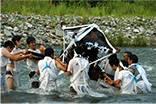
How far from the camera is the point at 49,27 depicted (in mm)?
41688

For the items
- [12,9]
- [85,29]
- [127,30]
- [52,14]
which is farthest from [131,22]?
[85,29]

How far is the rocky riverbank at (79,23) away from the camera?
127ft

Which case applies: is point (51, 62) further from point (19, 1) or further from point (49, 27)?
point (19, 1)

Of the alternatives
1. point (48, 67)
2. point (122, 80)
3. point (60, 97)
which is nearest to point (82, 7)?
point (122, 80)

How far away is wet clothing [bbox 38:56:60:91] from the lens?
17.5 meters

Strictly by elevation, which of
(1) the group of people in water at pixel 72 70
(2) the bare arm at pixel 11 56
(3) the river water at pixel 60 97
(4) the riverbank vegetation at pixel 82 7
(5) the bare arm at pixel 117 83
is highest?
(4) the riverbank vegetation at pixel 82 7

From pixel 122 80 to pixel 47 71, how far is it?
225 cm

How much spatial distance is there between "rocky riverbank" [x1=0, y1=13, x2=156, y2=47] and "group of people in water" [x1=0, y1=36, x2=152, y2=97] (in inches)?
704

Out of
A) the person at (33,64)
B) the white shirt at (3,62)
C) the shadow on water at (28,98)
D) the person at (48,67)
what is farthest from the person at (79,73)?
the white shirt at (3,62)

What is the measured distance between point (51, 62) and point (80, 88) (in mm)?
1124

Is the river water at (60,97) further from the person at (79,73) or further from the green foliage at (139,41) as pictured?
the green foliage at (139,41)

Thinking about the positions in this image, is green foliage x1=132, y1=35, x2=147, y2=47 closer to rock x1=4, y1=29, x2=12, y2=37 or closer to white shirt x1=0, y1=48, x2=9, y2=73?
rock x1=4, y1=29, x2=12, y2=37

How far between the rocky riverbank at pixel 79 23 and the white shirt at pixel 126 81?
1851 cm

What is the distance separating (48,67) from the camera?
17.6m
